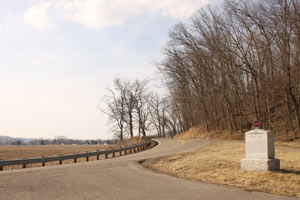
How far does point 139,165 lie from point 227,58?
70.9 ft

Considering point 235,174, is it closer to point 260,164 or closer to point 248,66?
point 260,164

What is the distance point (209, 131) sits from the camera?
1729 inches

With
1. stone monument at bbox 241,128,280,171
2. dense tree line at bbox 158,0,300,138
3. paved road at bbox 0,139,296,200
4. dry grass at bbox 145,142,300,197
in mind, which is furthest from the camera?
dense tree line at bbox 158,0,300,138

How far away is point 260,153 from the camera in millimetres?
13641

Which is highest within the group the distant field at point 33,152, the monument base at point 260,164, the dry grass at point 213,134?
the monument base at point 260,164

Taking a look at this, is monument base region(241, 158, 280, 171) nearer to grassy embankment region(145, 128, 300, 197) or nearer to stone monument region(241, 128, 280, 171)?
stone monument region(241, 128, 280, 171)

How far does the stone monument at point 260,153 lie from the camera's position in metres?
13.4

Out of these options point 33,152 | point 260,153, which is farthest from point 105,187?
point 33,152

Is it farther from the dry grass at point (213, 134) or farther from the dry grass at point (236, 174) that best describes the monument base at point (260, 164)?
the dry grass at point (213, 134)

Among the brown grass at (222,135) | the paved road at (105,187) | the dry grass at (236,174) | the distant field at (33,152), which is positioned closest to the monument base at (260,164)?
the dry grass at (236,174)

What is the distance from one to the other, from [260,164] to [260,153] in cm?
46

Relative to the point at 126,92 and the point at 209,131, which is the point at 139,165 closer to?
the point at 209,131

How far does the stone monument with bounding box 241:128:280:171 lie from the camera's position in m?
13.4

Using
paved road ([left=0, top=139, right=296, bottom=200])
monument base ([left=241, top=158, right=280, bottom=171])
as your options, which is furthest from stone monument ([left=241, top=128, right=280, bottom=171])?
paved road ([left=0, top=139, right=296, bottom=200])
